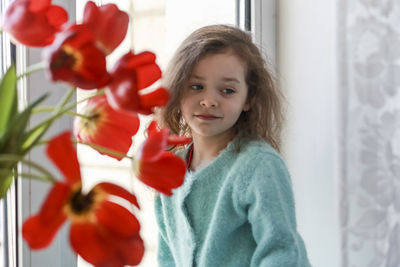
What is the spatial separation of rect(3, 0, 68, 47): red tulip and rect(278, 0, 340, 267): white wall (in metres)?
1.01

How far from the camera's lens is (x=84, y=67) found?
0.46 meters

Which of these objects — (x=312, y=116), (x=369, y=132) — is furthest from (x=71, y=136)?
(x=312, y=116)

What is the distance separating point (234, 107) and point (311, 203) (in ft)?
1.96

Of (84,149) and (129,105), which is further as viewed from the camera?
(84,149)

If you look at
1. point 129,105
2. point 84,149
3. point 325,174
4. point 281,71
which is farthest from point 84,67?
point 281,71

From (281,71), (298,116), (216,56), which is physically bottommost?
(298,116)

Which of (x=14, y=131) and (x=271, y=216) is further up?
(x=14, y=131)

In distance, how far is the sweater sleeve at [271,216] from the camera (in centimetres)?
100

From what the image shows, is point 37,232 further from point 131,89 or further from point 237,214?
point 237,214

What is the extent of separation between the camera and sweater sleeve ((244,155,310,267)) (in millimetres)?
1003

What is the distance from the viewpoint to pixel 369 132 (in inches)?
49.3

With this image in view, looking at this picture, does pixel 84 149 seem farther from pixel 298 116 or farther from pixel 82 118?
pixel 82 118

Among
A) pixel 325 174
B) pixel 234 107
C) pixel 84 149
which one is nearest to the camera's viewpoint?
pixel 234 107

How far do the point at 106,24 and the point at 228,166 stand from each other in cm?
64
